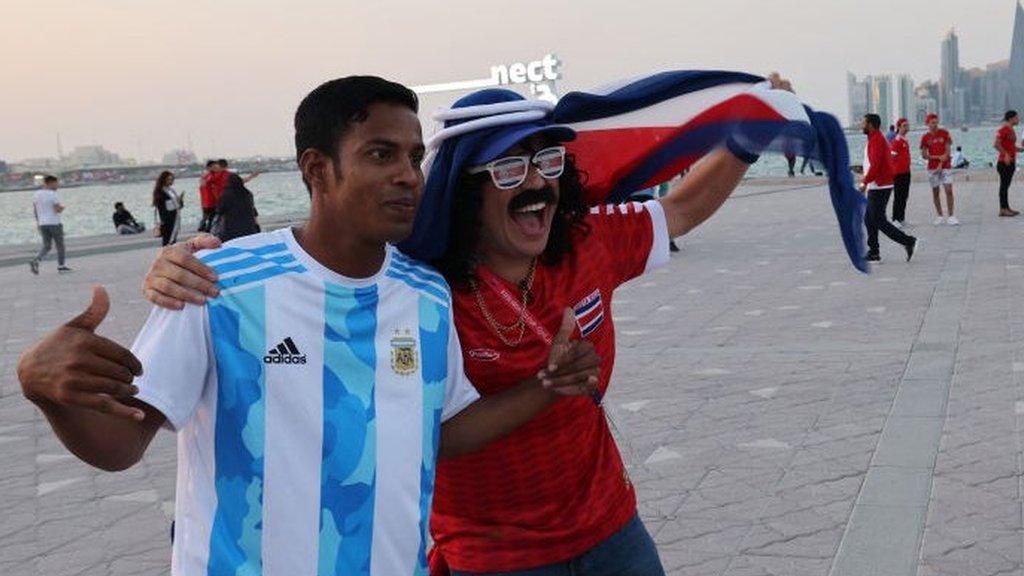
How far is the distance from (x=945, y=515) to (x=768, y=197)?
2753 cm

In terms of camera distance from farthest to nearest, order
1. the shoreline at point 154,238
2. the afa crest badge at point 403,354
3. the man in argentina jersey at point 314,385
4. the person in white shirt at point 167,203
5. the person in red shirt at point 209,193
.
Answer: the shoreline at point 154,238
the person in white shirt at point 167,203
the person in red shirt at point 209,193
the afa crest badge at point 403,354
the man in argentina jersey at point 314,385

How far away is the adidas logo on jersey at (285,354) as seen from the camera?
1989 millimetres

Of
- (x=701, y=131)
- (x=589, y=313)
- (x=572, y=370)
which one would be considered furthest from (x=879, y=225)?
(x=572, y=370)

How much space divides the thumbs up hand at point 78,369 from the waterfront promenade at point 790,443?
1.48 meters

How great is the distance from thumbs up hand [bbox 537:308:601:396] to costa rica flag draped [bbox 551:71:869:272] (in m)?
0.84

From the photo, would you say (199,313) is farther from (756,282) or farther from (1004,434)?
(756,282)

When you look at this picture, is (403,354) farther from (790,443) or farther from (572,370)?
(790,443)

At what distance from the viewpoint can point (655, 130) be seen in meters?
3.18

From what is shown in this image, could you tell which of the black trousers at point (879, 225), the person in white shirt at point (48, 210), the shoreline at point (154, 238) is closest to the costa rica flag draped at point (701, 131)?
the black trousers at point (879, 225)

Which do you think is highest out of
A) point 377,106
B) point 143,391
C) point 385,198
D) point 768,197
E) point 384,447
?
point 377,106

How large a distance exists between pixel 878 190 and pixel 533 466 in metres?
12.0

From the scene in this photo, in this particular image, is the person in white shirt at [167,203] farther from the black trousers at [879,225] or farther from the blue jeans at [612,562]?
the blue jeans at [612,562]

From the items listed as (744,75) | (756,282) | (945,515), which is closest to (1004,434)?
(945,515)

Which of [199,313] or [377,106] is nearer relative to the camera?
[199,313]
